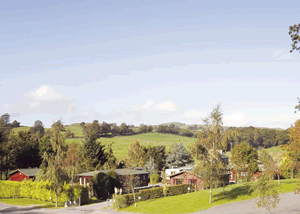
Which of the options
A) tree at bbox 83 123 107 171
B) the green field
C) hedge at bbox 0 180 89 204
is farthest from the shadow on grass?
the green field

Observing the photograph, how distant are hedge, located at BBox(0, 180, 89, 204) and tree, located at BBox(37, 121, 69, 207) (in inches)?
45.2

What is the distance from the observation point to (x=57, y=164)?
45938 millimetres

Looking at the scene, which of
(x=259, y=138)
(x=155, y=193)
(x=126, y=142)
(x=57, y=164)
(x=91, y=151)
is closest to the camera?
(x=57, y=164)

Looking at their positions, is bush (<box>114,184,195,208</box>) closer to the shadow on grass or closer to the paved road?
the paved road

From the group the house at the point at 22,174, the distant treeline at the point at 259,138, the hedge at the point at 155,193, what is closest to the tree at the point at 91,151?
the house at the point at 22,174

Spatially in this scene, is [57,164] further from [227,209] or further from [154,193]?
[227,209]

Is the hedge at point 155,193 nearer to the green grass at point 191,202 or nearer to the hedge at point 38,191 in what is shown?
the green grass at point 191,202

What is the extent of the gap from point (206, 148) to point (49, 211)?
23.5 meters

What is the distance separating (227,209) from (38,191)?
105ft

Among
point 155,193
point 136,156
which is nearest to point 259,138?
point 136,156

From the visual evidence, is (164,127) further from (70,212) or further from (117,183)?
(70,212)

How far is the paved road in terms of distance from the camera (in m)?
33.7

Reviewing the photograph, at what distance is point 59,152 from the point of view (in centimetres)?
4688

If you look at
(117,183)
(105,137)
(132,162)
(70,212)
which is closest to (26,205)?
(70,212)
